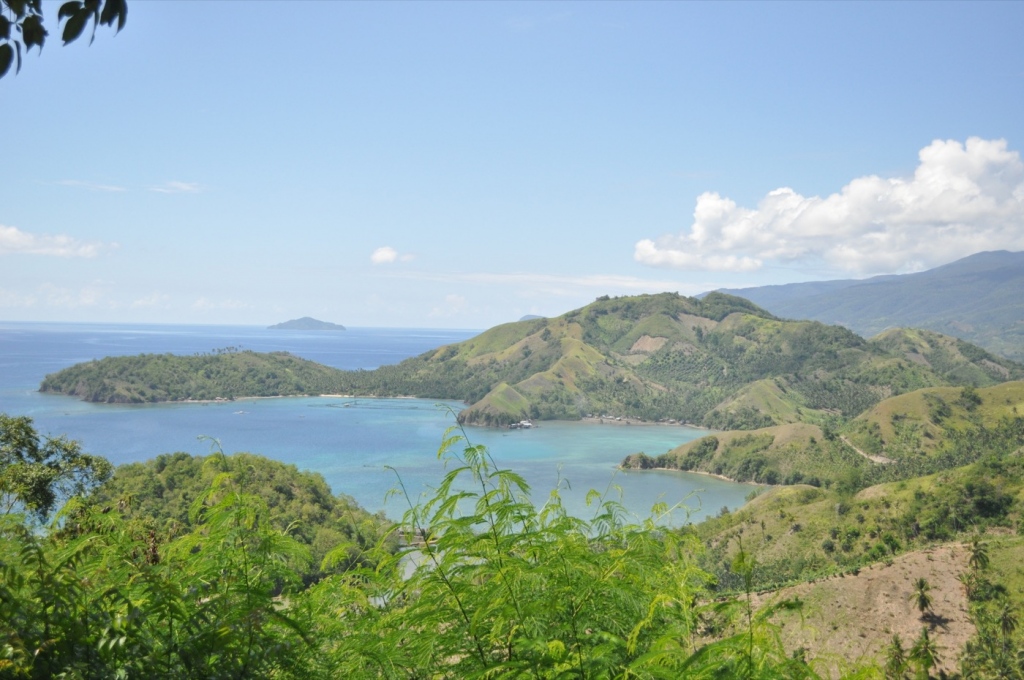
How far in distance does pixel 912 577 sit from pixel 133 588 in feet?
129

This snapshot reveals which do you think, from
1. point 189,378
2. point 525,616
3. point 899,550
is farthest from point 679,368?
point 525,616

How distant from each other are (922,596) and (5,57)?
1442 inches

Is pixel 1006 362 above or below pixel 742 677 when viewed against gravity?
below

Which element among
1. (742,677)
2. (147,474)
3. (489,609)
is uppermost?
(489,609)

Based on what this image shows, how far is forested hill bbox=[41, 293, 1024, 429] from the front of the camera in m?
120

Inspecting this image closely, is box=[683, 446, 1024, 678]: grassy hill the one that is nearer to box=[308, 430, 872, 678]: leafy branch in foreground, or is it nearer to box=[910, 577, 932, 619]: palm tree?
box=[910, 577, 932, 619]: palm tree

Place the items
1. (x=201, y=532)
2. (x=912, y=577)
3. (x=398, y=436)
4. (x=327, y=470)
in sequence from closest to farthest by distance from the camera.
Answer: (x=201, y=532), (x=912, y=577), (x=327, y=470), (x=398, y=436)

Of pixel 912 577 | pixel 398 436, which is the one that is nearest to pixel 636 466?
pixel 398 436

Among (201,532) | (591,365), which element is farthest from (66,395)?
(201,532)

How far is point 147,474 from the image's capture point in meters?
37.1

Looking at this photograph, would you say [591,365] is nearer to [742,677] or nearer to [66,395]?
[66,395]

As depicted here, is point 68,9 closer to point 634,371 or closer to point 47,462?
point 47,462

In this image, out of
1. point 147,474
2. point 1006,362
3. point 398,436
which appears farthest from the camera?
point 1006,362

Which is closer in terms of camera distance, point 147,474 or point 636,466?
point 147,474
